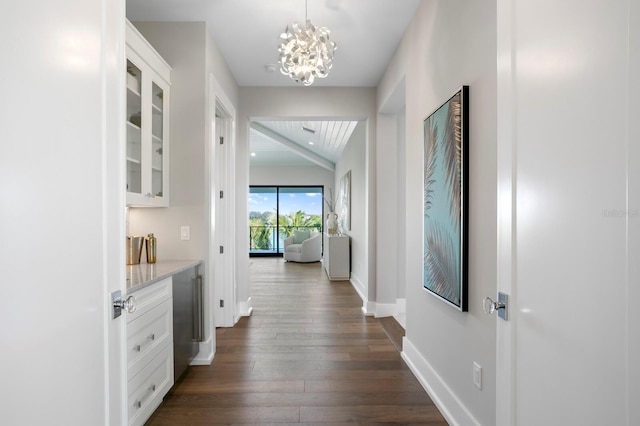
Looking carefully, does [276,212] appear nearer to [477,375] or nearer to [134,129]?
[134,129]

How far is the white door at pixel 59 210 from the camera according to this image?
714 mm

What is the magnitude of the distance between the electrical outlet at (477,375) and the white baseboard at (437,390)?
0.62ft

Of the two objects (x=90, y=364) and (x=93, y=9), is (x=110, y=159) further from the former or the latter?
(x=90, y=364)

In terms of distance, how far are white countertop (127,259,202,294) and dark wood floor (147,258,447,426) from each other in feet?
2.77

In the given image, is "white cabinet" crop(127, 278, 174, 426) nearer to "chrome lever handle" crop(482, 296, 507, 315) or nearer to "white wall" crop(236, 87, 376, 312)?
"chrome lever handle" crop(482, 296, 507, 315)

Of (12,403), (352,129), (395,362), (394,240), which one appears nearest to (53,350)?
(12,403)

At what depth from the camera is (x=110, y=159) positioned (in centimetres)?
105

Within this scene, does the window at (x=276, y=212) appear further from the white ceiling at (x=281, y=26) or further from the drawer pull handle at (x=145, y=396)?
the drawer pull handle at (x=145, y=396)

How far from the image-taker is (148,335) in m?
2.03

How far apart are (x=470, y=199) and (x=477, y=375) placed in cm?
88

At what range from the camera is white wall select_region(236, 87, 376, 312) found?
430 cm

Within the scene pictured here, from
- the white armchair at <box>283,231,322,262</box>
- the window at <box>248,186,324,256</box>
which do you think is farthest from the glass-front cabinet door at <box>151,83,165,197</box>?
the window at <box>248,186,324,256</box>

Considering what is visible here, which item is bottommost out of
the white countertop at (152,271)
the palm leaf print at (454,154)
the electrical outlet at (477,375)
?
the electrical outlet at (477,375)

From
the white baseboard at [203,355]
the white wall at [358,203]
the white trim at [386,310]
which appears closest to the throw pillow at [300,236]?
the white wall at [358,203]
